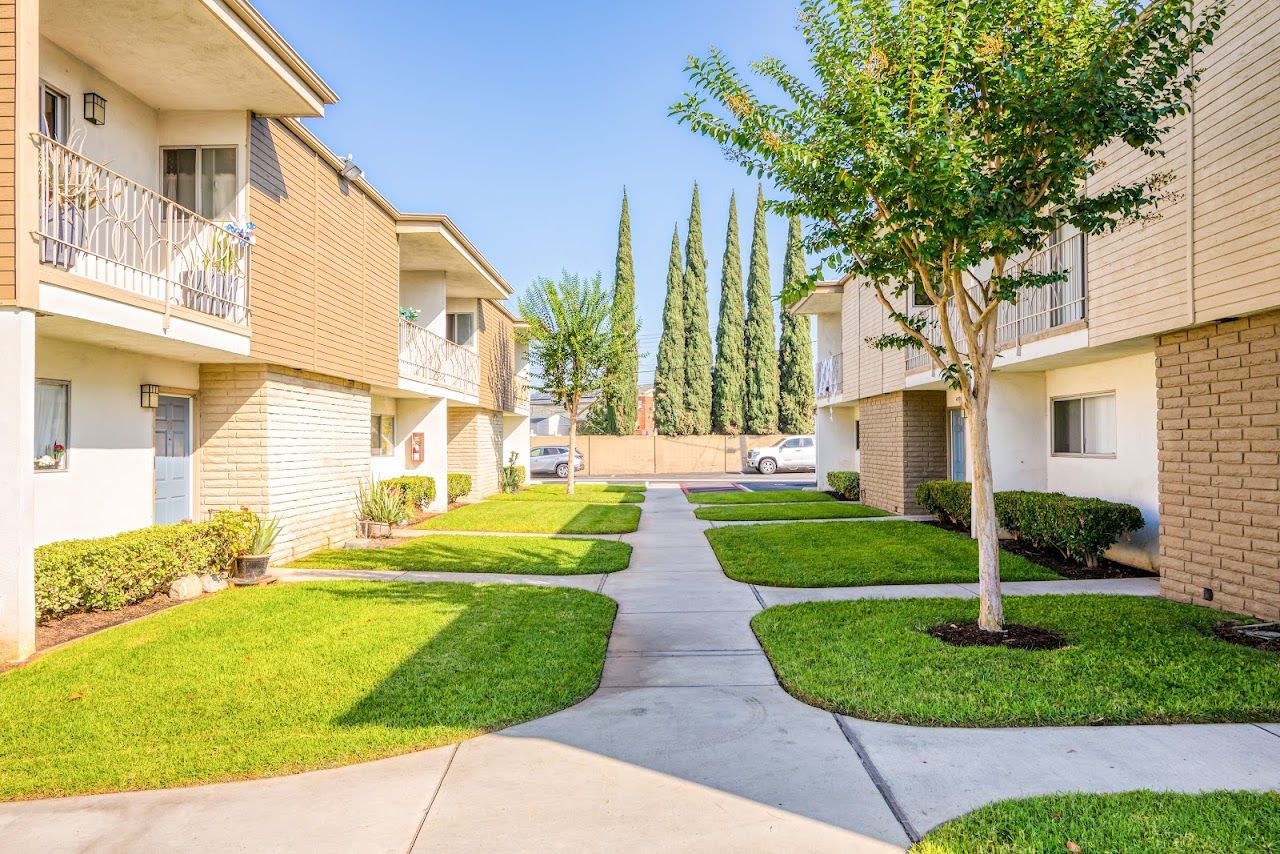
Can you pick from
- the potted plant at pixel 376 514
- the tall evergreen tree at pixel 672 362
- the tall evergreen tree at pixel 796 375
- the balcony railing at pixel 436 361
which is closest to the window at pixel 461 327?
the balcony railing at pixel 436 361

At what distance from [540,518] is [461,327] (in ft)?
24.5

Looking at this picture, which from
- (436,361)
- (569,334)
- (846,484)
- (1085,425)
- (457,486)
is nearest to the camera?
(1085,425)

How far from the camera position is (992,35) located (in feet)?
19.6

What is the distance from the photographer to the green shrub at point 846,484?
21.1 metres

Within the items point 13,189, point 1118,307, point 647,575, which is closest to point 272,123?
point 13,189

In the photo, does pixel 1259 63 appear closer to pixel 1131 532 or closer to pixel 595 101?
pixel 1131 532

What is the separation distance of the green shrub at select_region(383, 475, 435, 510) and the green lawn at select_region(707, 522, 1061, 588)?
6419 millimetres

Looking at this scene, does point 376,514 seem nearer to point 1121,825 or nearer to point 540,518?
point 540,518

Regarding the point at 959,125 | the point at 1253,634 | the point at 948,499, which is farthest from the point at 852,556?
the point at 959,125

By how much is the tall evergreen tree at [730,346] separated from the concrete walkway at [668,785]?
37.5 m

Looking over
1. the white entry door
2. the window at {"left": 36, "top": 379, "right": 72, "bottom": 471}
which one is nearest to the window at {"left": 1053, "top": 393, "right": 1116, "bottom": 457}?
the white entry door

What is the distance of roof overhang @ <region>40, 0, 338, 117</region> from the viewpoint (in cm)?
726

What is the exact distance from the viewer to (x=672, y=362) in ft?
139

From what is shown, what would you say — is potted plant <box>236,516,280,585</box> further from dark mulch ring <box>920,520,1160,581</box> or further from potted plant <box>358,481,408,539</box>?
dark mulch ring <box>920,520,1160,581</box>
